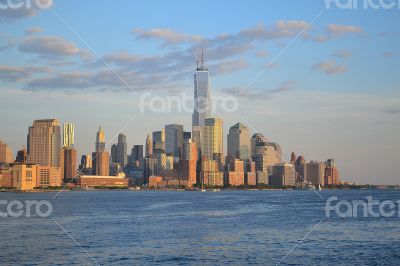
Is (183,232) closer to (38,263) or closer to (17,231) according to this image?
(17,231)

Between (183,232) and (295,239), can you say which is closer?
(295,239)

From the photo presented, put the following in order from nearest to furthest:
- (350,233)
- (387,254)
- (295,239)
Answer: (387,254) < (295,239) < (350,233)

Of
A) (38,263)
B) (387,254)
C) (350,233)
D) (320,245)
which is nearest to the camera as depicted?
(38,263)

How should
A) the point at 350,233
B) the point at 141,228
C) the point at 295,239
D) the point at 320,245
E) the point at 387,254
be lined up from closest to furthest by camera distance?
the point at 387,254 < the point at 320,245 < the point at 295,239 < the point at 350,233 < the point at 141,228

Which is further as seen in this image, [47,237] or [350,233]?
[350,233]

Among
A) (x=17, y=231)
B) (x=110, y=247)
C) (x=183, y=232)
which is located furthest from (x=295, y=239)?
(x=17, y=231)

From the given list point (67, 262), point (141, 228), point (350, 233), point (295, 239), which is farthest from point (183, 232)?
point (67, 262)

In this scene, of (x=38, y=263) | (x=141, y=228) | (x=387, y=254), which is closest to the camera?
(x=38, y=263)

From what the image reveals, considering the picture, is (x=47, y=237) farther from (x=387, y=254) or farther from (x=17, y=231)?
(x=387, y=254)
